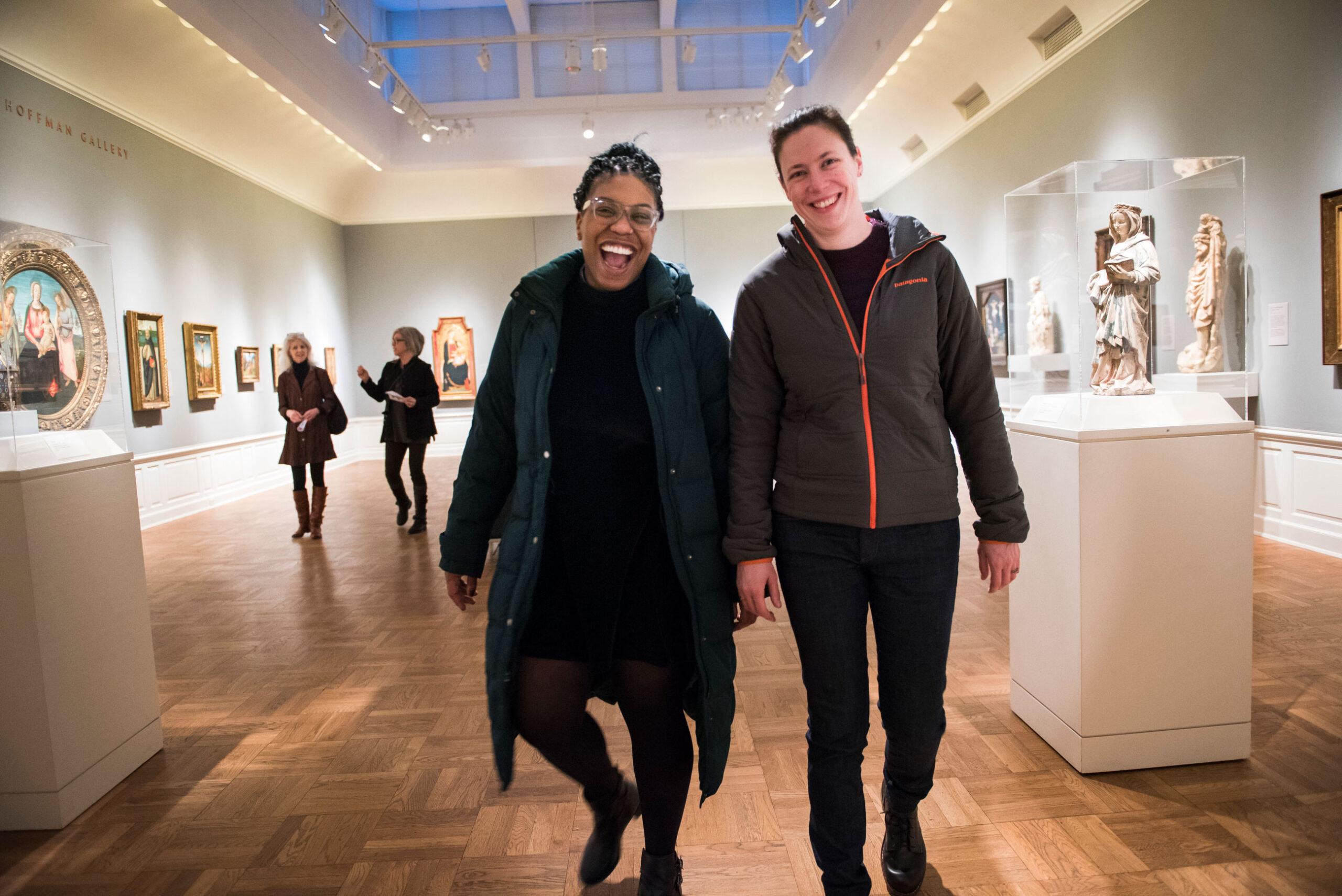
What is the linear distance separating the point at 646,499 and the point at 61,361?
2.44m

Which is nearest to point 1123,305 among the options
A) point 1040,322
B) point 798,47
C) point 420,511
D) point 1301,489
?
point 1040,322

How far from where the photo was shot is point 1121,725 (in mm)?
2803

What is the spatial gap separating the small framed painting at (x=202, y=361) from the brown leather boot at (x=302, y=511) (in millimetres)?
3694

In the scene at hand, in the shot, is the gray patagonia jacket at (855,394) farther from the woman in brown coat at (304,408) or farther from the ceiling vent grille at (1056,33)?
the ceiling vent grille at (1056,33)

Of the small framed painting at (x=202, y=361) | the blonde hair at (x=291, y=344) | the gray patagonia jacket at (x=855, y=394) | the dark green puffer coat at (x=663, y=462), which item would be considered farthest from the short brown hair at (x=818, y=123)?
the small framed painting at (x=202, y=361)

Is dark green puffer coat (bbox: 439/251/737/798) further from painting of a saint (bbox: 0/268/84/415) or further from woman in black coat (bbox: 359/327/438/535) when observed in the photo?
woman in black coat (bbox: 359/327/438/535)

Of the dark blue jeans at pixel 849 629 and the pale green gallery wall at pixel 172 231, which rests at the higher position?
the pale green gallery wall at pixel 172 231

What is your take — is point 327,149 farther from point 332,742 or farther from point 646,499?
point 646,499

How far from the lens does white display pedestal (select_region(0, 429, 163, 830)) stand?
268 centimetres

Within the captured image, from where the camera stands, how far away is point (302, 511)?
809 centimetres

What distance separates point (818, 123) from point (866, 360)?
1.88 ft

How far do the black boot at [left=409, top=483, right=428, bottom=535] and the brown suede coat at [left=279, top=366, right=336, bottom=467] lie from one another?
0.93 meters

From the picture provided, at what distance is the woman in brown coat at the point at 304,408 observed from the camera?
765cm

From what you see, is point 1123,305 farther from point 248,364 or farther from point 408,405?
point 248,364
